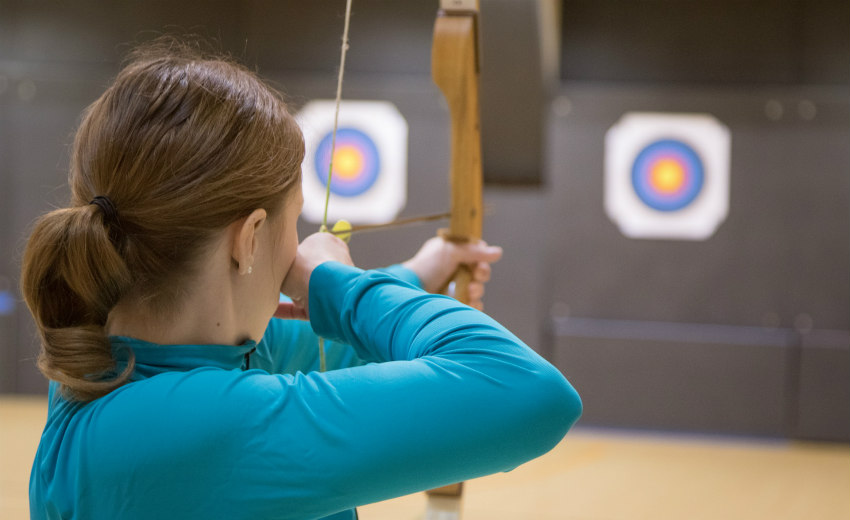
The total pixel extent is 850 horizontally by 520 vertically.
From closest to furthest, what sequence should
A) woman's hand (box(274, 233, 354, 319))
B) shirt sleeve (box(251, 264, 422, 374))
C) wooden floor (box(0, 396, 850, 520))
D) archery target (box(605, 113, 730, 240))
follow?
woman's hand (box(274, 233, 354, 319)) → shirt sleeve (box(251, 264, 422, 374)) → wooden floor (box(0, 396, 850, 520)) → archery target (box(605, 113, 730, 240))

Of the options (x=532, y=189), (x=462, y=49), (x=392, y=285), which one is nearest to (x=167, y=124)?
(x=392, y=285)

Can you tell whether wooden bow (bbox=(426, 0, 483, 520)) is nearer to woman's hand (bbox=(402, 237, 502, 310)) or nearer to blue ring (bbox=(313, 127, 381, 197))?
woman's hand (bbox=(402, 237, 502, 310))

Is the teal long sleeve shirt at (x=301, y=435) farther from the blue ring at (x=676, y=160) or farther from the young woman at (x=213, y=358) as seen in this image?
the blue ring at (x=676, y=160)

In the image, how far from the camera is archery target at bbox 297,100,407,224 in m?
3.24

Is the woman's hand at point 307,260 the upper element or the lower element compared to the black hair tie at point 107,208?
lower

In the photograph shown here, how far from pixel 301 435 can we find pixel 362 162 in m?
2.86

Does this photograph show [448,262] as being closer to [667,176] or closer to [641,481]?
[641,481]

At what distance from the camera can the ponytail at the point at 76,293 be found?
21.3 inches

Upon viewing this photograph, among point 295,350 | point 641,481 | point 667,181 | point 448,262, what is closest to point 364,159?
point 667,181

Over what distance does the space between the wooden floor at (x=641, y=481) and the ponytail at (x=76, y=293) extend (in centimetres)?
168

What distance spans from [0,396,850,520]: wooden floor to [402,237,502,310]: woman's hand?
126 centimetres

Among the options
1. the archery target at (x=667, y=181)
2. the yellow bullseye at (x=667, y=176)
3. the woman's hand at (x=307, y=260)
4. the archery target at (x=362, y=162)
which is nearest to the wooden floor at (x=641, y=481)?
the archery target at (x=667, y=181)

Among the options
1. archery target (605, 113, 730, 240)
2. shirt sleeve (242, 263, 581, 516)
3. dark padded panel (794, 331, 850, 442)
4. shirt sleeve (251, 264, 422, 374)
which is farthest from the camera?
archery target (605, 113, 730, 240)

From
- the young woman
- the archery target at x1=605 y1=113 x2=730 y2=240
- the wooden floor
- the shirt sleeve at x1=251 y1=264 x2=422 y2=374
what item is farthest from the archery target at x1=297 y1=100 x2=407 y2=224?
the young woman
